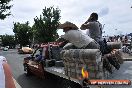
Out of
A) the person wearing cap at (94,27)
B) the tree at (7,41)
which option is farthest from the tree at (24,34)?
the person wearing cap at (94,27)

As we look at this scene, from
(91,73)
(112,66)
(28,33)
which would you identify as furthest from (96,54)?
(28,33)

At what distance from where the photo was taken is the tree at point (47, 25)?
164ft

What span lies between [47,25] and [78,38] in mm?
42601

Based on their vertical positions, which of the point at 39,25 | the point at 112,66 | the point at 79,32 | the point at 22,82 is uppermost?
the point at 39,25

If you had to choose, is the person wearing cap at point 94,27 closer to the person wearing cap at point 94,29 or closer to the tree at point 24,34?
the person wearing cap at point 94,29

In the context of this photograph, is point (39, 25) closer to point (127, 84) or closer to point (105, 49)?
point (105, 49)

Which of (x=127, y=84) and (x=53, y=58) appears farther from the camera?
(x=53, y=58)

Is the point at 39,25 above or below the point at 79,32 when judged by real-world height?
above

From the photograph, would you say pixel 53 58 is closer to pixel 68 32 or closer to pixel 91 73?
pixel 68 32

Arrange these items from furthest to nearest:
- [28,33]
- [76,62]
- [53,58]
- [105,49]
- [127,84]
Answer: [28,33] → [53,58] → [105,49] → [76,62] → [127,84]

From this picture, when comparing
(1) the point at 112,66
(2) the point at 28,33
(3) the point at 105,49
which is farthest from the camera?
(2) the point at 28,33

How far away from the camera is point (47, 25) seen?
5012 cm

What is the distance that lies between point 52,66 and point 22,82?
116 inches

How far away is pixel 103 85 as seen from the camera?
552 centimetres
